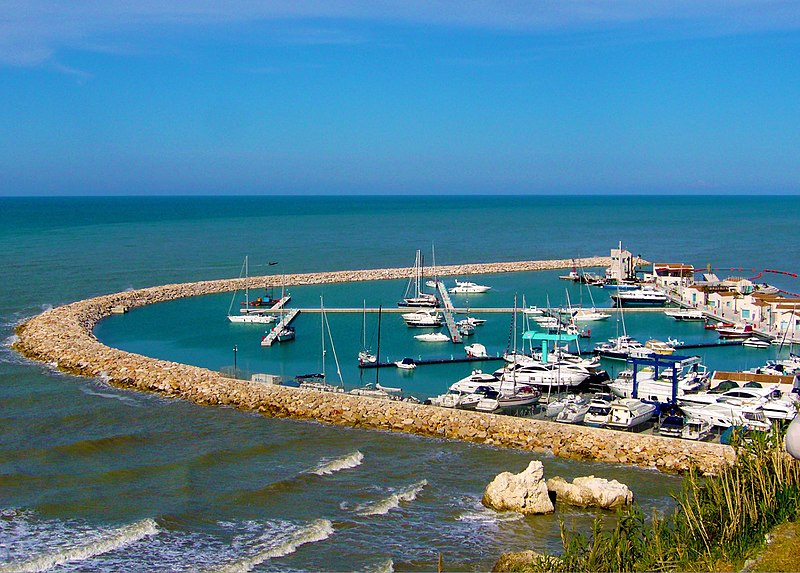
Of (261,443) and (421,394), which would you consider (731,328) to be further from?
(261,443)

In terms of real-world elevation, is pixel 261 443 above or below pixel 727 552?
below

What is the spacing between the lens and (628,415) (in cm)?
2452

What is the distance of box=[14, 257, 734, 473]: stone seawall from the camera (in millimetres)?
22281

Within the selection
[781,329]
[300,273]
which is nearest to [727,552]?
[781,329]

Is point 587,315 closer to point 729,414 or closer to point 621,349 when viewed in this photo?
point 621,349

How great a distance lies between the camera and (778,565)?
11133 mm

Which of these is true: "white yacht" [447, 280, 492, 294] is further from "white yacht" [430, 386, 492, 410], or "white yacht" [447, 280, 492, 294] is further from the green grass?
the green grass

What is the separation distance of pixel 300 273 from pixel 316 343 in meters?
28.0

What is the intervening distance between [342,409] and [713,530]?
15208 millimetres

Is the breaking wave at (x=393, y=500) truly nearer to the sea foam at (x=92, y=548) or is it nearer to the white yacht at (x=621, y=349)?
the sea foam at (x=92, y=548)

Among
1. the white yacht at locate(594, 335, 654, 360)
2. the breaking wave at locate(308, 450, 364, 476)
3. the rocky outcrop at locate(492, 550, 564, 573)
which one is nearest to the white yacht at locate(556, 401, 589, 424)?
the breaking wave at locate(308, 450, 364, 476)

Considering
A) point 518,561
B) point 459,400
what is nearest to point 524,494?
point 518,561

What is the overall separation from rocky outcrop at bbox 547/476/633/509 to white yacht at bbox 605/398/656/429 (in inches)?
214

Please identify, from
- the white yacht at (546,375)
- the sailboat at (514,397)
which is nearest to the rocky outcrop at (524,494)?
the sailboat at (514,397)
